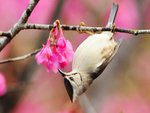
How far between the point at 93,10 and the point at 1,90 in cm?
136

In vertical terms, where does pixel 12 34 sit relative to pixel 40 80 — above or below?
above

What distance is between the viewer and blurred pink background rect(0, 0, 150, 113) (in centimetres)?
291

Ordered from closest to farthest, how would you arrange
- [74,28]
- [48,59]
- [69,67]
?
[74,28] < [48,59] < [69,67]

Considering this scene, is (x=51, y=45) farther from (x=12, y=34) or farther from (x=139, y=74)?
(x=139, y=74)

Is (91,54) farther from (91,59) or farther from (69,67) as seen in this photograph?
(69,67)

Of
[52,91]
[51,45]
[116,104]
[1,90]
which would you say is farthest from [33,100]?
[51,45]

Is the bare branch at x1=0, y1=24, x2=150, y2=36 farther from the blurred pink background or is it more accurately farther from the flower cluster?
the blurred pink background

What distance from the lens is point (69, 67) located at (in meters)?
3.61

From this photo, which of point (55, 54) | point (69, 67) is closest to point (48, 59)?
point (55, 54)

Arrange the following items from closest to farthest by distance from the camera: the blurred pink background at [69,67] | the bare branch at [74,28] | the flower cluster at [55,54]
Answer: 1. the bare branch at [74,28]
2. the flower cluster at [55,54]
3. the blurred pink background at [69,67]

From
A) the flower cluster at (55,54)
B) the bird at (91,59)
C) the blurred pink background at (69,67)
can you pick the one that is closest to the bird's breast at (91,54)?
the bird at (91,59)

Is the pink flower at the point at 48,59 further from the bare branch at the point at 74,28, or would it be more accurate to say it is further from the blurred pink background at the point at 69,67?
the blurred pink background at the point at 69,67

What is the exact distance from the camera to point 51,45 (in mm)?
1739

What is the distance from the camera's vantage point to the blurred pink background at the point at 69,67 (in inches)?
115
